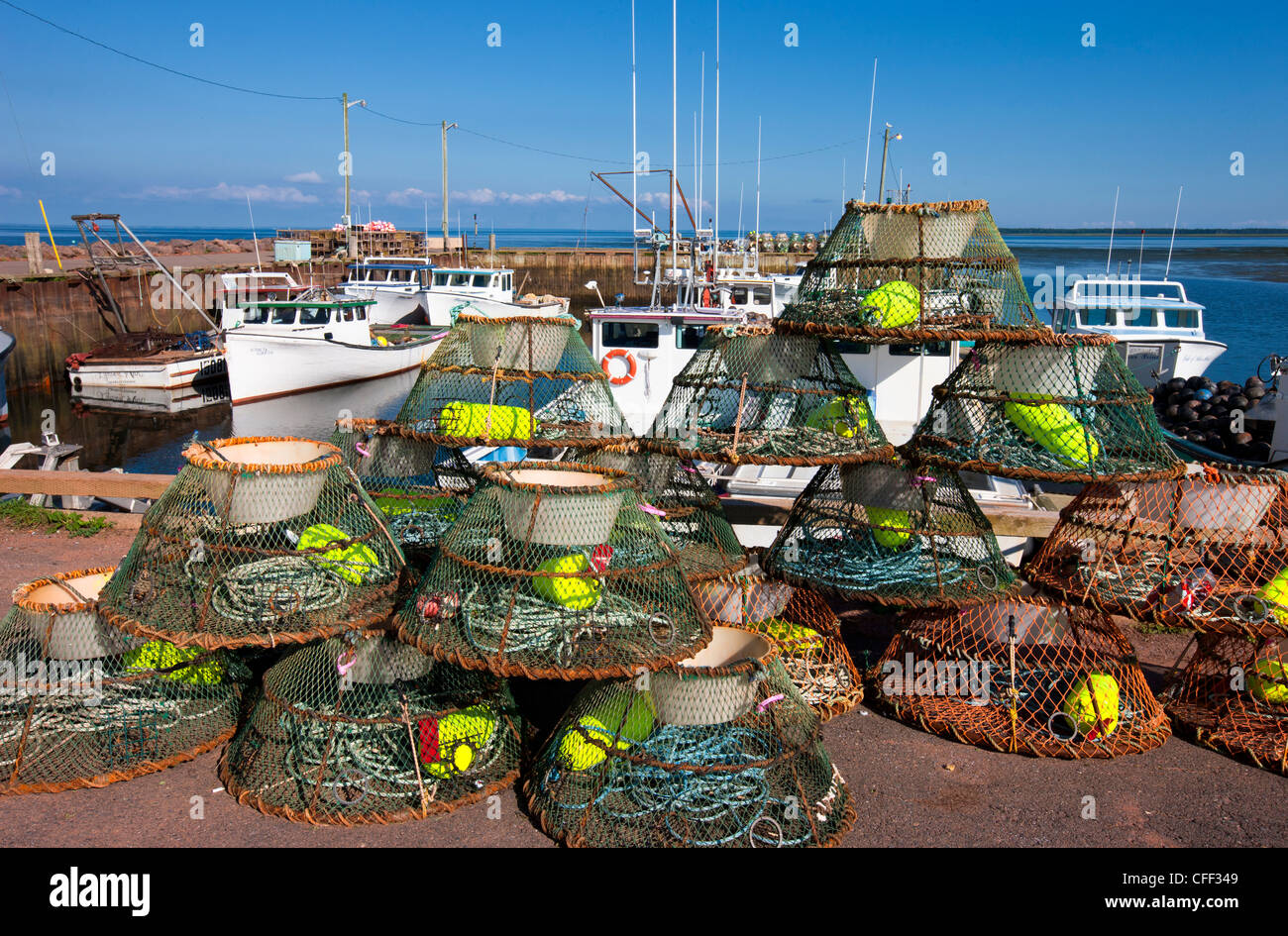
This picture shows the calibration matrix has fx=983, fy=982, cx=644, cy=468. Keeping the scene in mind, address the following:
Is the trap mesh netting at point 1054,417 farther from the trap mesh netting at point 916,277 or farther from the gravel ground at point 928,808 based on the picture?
the gravel ground at point 928,808

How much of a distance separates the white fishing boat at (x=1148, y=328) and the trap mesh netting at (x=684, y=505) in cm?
1672

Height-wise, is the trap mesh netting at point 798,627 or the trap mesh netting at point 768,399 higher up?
the trap mesh netting at point 768,399

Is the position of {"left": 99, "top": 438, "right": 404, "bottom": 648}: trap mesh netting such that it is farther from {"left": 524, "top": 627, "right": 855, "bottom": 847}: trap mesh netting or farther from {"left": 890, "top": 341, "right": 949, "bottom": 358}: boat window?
{"left": 890, "top": 341, "right": 949, "bottom": 358}: boat window

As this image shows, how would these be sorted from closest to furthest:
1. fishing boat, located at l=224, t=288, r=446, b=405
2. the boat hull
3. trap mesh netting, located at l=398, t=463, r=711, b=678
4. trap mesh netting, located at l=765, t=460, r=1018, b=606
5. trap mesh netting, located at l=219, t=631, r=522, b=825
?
1. trap mesh netting, located at l=398, t=463, r=711, b=678
2. trap mesh netting, located at l=219, t=631, r=522, b=825
3. trap mesh netting, located at l=765, t=460, r=1018, b=606
4. the boat hull
5. fishing boat, located at l=224, t=288, r=446, b=405

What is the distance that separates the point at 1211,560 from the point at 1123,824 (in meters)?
1.61

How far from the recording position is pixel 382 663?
14.5 ft

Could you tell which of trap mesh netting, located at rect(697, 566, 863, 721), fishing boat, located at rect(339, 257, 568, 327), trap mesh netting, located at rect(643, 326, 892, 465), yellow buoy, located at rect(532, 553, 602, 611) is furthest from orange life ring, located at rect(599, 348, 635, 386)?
fishing boat, located at rect(339, 257, 568, 327)

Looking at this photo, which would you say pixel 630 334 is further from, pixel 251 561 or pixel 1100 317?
pixel 1100 317

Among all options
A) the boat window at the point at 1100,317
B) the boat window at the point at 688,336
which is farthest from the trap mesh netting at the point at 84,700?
the boat window at the point at 1100,317

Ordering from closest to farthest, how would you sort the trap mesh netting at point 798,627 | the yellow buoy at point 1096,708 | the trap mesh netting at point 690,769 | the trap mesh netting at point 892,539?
the trap mesh netting at point 690,769, the yellow buoy at point 1096,708, the trap mesh netting at point 798,627, the trap mesh netting at point 892,539

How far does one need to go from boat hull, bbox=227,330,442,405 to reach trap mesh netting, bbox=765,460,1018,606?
19168 millimetres

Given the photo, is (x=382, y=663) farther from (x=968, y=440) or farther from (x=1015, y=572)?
(x=1015, y=572)

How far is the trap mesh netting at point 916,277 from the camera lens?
17.3 feet

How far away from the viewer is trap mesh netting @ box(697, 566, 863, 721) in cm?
524
